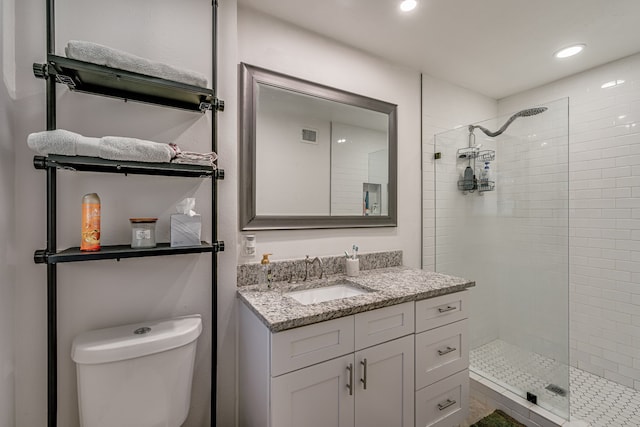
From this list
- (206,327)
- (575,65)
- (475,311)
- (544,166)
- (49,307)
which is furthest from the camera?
(475,311)

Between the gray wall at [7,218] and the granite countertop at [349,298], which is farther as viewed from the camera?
the granite countertop at [349,298]

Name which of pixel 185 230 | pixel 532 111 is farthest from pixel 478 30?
pixel 185 230

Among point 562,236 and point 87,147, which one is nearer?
point 87,147

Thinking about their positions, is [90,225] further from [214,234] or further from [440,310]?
[440,310]

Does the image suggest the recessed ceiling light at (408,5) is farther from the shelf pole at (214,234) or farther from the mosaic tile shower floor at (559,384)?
the mosaic tile shower floor at (559,384)

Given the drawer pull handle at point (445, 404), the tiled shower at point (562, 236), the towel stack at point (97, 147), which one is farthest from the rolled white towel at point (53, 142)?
the tiled shower at point (562, 236)

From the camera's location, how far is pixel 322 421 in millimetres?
1148

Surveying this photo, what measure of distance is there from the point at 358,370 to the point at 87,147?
1.40 m

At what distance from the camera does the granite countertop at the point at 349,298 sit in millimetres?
1108

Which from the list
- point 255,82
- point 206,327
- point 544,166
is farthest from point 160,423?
point 544,166

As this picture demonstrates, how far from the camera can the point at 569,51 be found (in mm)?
1966

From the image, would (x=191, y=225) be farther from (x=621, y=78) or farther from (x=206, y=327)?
(x=621, y=78)

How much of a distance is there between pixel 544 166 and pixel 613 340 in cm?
142

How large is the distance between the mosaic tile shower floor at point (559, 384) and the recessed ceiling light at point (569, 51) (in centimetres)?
217
